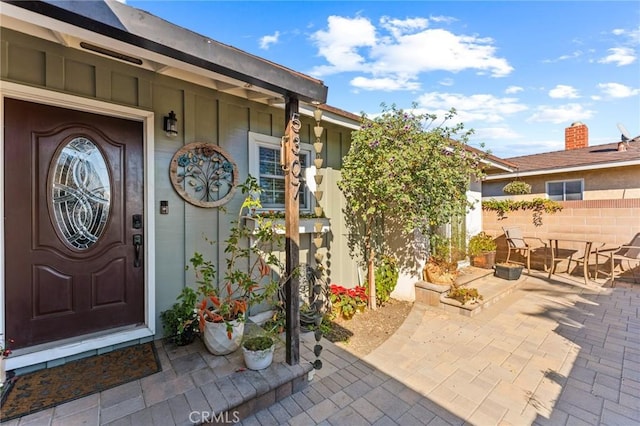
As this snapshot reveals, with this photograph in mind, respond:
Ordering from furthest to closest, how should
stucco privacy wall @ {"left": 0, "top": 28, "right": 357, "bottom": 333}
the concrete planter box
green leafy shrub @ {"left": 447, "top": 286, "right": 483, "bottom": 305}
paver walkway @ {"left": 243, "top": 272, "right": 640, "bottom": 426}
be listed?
the concrete planter box < green leafy shrub @ {"left": 447, "top": 286, "right": 483, "bottom": 305} < stucco privacy wall @ {"left": 0, "top": 28, "right": 357, "bottom": 333} < paver walkway @ {"left": 243, "top": 272, "right": 640, "bottom": 426}

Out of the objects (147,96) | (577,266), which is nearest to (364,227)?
(147,96)

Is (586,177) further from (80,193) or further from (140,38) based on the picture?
(80,193)

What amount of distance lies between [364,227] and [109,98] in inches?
143

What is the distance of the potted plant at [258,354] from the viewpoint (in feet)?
7.43

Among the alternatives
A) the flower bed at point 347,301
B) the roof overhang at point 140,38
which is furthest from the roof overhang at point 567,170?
the roof overhang at point 140,38

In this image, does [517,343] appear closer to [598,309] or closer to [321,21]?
[598,309]

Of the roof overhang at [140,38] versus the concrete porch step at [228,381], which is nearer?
the roof overhang at [140,38]

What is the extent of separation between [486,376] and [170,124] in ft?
12.5

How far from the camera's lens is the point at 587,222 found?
6512 mm

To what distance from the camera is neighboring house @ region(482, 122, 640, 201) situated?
7246 mm

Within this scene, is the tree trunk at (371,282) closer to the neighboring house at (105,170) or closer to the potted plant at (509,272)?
the neighboring house at (105,170)

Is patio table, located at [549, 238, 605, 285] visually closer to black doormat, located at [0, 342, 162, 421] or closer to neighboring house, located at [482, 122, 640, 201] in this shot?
neighboring house, located at [482, 122, 640, 201]

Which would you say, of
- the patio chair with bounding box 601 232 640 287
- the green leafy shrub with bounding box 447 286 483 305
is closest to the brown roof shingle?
the patio chair with bounding box 601 232 640 287

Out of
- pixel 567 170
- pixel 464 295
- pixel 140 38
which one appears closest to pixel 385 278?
pixel 464 295
